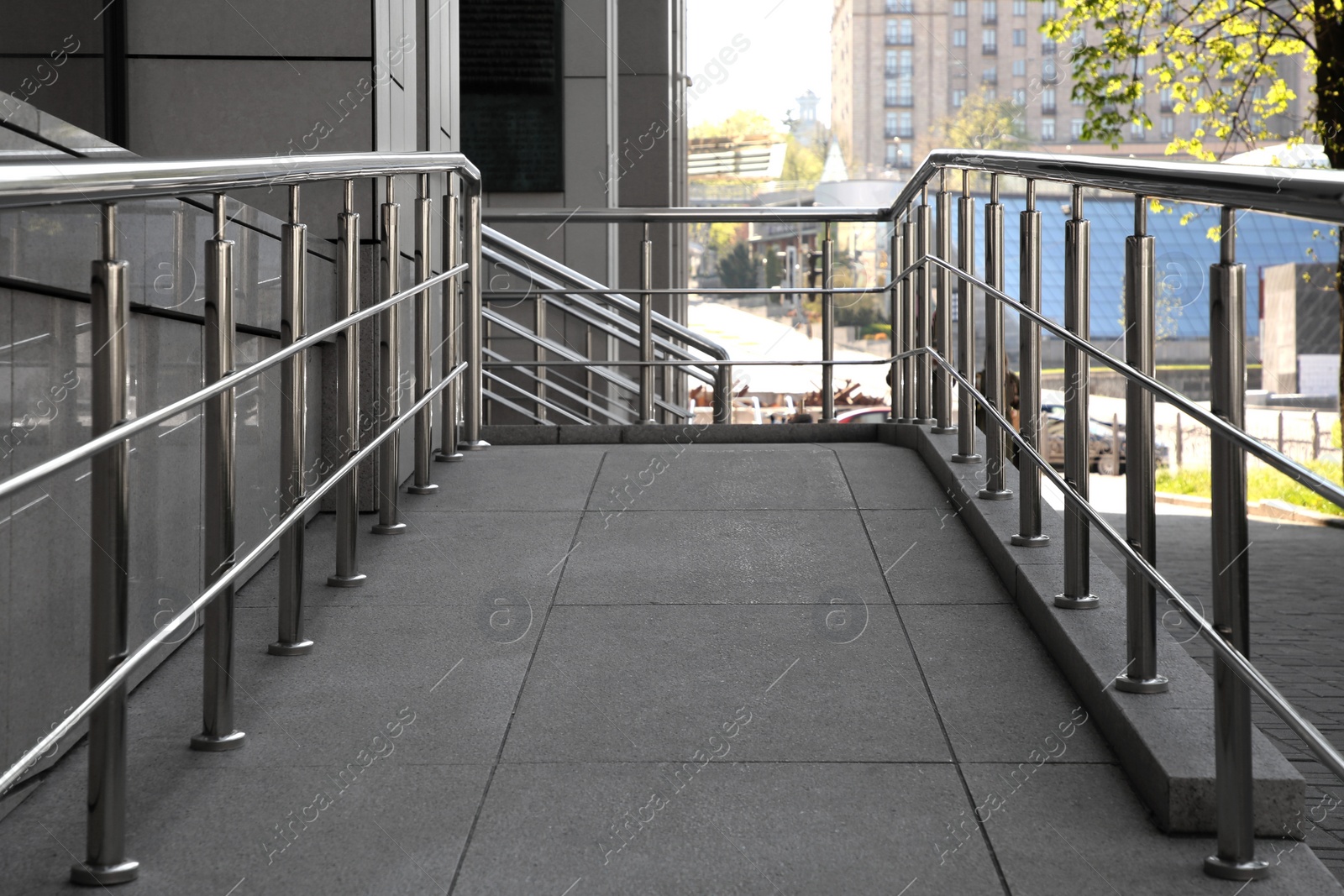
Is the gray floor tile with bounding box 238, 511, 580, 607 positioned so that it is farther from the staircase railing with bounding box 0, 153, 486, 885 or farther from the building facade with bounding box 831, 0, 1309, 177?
the building facade with bounding box 831, 0, 1309, 177

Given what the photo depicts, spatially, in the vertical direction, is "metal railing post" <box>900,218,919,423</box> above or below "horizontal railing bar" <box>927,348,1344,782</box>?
above

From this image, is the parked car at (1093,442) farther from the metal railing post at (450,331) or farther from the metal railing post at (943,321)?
the metal railing post at (450,331)

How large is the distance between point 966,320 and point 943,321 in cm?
61

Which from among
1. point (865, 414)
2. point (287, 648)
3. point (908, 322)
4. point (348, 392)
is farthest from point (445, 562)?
point (865, 414)

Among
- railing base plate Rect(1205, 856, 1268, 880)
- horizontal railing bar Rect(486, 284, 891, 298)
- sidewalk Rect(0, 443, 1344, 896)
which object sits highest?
horizontal railing bar Rect(486, 284, 891, 298)

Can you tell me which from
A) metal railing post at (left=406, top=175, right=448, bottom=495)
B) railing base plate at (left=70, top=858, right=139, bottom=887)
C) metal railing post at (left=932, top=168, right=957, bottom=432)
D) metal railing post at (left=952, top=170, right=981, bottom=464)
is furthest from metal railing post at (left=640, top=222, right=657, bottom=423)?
railing base plate at (left=70, top=858, right=139, bottom=887)

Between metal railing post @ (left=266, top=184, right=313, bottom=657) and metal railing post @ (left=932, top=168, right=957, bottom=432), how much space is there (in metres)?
2.21

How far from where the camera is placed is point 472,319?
4.80 m

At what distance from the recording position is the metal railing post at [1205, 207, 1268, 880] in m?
1.88

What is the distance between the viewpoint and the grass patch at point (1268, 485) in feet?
46.3

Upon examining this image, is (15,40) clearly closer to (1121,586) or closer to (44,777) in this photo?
(44,777)

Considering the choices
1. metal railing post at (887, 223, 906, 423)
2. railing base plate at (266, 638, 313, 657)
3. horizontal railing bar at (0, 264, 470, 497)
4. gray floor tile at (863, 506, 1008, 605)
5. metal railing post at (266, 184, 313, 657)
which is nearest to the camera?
horizontal railing bar at (0, 264, 470, 497)

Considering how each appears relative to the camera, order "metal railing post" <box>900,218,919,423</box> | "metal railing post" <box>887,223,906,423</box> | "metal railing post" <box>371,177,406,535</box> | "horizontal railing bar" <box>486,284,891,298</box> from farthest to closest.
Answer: "horizontal railing bar" <box>486,284,891,298</box>, "metal railing post" <box>887,223,906,423</box>, "metal railing post" <box>900,218,919,423</box>, "metal railing post" <box>371,177,406,535</box>

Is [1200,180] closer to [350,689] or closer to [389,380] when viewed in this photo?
[350,689]
